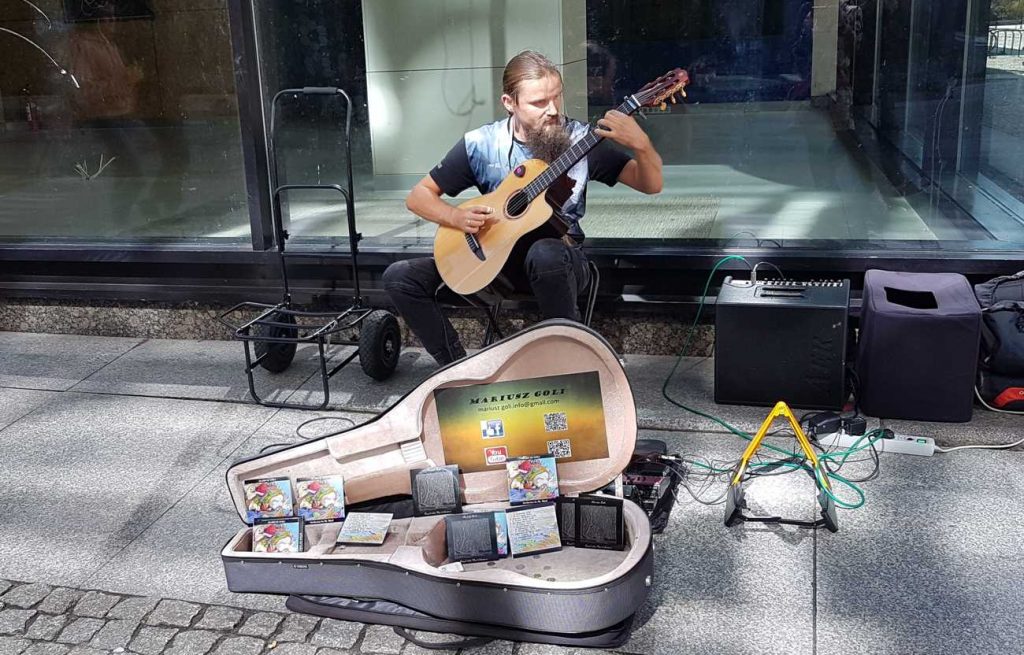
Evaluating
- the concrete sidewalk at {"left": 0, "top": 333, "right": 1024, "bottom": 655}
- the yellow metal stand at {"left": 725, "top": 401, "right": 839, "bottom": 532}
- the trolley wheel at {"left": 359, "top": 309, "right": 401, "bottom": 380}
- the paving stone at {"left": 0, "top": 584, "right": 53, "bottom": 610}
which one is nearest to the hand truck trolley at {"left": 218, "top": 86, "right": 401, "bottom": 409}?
the trolley wheel at {"left": 359, "top": 309, "right": 401, "bottom": 380}

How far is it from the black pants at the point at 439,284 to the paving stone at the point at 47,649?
171 centimetres

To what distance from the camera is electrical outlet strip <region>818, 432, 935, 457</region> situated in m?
3.49

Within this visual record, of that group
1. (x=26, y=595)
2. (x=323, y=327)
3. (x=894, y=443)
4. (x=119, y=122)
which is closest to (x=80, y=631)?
(x=26, y=595)

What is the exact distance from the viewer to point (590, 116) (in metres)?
4.47

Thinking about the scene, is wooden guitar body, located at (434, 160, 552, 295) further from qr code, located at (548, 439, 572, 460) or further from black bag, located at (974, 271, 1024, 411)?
black bag, located at (974, 271, 1024, 411)

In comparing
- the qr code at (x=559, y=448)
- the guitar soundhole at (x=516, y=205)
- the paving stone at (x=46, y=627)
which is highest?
the guitar soundhole at (x=516, y=205)

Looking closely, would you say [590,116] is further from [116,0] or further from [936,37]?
[116,0]

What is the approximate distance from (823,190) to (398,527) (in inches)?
104

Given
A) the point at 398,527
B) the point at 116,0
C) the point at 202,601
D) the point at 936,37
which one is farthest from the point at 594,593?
the point at 116,0

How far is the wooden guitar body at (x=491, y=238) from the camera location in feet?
11.9

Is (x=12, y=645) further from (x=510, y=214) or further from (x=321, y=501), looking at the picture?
(x=510, y=214)

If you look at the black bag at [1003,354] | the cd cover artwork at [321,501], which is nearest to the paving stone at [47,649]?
the cd cover artwork at [321,501]

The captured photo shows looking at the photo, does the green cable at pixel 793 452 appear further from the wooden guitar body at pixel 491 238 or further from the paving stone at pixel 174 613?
the paving stone at pixel 174 613

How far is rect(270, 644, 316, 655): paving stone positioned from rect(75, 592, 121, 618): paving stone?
1.82ft
